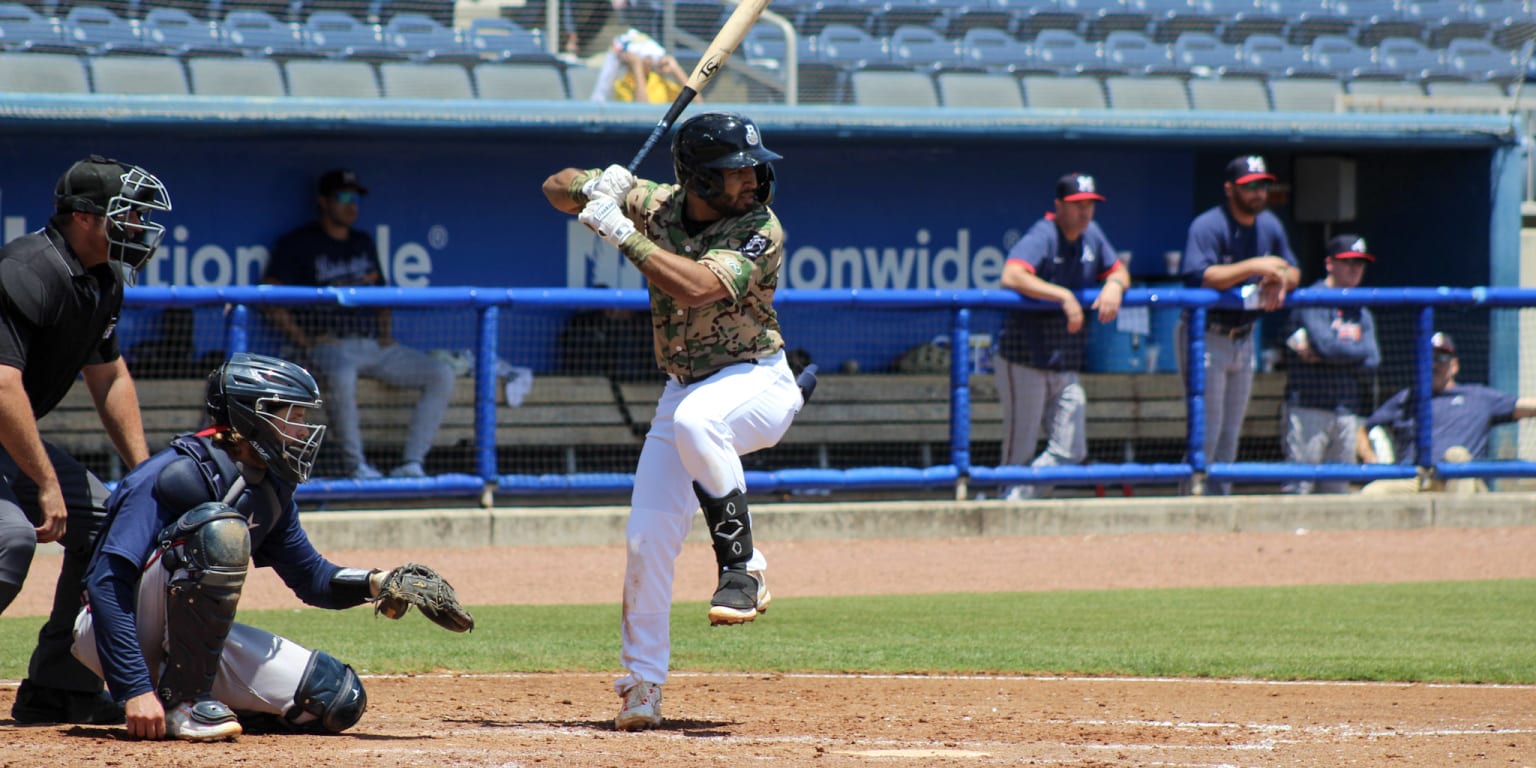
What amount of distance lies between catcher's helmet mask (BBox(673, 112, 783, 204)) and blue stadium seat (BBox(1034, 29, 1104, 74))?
8.86m

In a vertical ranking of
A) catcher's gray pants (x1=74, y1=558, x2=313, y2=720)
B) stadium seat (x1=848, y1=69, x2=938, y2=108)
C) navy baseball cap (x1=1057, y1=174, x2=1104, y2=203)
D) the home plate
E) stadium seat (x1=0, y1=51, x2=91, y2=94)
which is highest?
stadium seat (x1=848, y1=69, x2=938, y2=108)

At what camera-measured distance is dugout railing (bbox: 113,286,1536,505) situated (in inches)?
350

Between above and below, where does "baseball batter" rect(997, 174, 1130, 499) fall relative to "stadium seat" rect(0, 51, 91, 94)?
below

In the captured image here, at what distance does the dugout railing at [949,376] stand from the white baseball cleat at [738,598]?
15.2ft

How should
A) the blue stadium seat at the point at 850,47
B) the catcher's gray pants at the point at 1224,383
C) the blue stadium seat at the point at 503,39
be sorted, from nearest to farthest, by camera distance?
the catcher's gray pants at the point at 1224,383
the blue stadium seat at the point at 503,39
the blue stadium seat at the point at 850,47

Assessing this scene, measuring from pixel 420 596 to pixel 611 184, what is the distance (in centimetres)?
121

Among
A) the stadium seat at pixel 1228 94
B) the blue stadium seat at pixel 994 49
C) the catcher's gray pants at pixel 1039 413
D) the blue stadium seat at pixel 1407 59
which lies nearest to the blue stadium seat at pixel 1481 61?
the blue stadium seat at pixel 1407 59

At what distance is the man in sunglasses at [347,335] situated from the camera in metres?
9.00

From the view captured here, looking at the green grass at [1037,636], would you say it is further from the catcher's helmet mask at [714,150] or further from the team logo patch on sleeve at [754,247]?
the catcher's helmet mask at [714,150]

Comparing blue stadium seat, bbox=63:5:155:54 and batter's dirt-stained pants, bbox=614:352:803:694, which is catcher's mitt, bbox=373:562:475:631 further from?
blue stadium seat, bbox=63:5:155:54

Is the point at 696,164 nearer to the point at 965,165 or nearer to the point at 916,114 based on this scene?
the point at 916,114

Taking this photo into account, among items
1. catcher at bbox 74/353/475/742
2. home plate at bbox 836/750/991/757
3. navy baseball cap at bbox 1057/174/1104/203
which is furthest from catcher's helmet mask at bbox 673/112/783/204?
navy baseball cap at bbox 1057/174/1104/203

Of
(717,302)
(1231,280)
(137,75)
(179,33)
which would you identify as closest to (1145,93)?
(1231,280)

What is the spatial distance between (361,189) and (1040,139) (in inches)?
163
